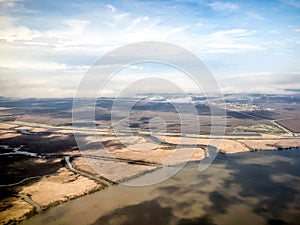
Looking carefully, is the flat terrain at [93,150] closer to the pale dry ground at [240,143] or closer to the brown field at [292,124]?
the pale dry ground at [240,143]

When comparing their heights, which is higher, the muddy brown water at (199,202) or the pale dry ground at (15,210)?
the pale dry ground at (15,210)

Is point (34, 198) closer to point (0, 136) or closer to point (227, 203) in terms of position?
point (227, 203)

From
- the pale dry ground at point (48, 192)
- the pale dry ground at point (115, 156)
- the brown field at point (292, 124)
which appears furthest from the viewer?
the brown field at point (292, 124)

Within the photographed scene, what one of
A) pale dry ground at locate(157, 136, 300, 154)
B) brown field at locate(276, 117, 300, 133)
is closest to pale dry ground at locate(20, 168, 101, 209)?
pale dry ground at locate(157, 136, 300, 154)

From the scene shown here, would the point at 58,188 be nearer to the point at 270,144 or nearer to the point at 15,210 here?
the point at 15,210

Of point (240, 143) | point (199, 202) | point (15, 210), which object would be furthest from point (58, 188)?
point (240, 143)

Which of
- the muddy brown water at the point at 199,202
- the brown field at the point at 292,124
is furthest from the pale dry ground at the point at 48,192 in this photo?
the brown field at the point at 292,124
